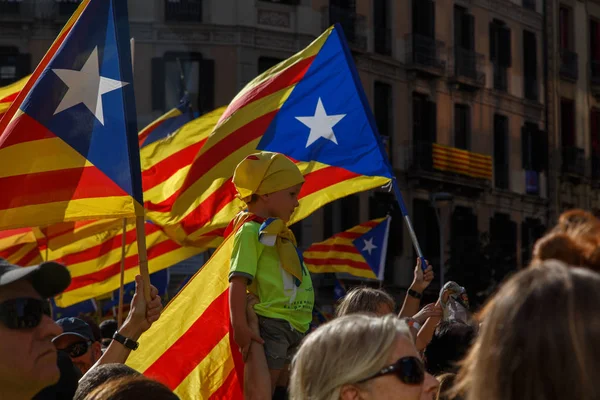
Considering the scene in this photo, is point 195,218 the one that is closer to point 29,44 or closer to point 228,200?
point 228,200

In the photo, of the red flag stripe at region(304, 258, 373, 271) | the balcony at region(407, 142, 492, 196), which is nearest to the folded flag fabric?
the red flag stripe at region(304, 258, 373, 271)

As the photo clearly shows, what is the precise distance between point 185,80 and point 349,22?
5.15m

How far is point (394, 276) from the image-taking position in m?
34.3

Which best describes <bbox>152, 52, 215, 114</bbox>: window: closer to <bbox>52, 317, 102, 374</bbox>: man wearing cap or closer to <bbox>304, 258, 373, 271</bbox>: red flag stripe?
<bbox>304, 258, 373, 271</bbox>: red flag stripe

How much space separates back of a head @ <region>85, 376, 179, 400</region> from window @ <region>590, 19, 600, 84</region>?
41690mm

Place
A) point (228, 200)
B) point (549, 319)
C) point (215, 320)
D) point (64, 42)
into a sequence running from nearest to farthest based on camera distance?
point (549, 319) < point (215, 320) < point (64, 42) < point (228, 200)

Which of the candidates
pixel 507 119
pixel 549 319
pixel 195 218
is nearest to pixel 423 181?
pixel 507 119

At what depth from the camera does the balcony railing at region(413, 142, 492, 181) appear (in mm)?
35750

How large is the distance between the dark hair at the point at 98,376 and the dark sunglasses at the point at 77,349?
2739 millimetres

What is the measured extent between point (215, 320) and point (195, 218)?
8.58 feet

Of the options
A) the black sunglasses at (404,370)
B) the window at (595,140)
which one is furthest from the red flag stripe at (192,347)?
the window at (595,140)

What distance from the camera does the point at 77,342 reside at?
712cm

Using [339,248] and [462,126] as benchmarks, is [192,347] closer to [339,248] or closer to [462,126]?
[339,248]

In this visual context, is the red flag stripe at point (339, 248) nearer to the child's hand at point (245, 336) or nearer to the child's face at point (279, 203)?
the child's face at point (279, 203)
